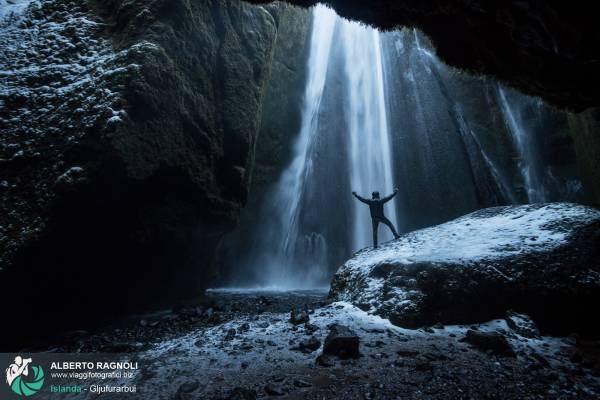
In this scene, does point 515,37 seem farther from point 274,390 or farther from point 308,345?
point 274,390

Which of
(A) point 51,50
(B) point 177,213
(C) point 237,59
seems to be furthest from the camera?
(C) point 237,59

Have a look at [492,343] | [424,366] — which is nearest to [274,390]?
[424,366]

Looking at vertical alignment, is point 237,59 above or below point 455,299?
above

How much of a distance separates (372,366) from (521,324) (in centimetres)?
293

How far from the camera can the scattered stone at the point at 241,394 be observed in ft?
9.84

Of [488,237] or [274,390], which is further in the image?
[488,237]

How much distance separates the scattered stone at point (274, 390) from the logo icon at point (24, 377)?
302 centimetres

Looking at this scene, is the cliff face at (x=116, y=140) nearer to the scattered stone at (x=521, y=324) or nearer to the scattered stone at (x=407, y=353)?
the scattered stone at (x=407, y=353)

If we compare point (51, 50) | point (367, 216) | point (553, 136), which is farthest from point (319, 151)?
point (51, 50)

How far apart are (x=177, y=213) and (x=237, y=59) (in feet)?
20.0

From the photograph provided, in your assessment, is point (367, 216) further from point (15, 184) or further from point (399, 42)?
point (15, 184)

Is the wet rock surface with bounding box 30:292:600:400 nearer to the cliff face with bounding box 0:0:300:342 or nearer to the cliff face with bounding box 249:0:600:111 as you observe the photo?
the cliff face with bounding box 0:0:300:342

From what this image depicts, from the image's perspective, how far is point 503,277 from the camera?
17.0 feet

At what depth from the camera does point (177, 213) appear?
28.9 feet
